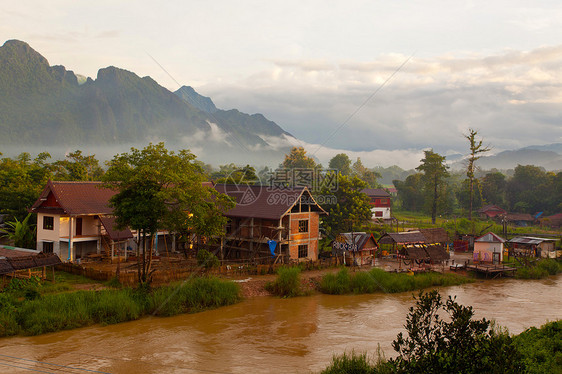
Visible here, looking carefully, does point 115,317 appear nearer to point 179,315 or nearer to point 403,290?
point 179,315

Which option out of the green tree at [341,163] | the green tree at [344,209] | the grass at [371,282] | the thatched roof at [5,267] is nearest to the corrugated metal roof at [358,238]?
the grass at [371,282]

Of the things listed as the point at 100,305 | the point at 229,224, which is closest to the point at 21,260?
the point at 100,305

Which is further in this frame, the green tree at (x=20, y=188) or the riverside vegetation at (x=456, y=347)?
the green tree at (x=20, y=188)

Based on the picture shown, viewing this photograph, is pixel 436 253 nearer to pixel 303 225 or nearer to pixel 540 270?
pixel 540 270

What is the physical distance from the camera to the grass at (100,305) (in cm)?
2008

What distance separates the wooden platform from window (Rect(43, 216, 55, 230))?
34.0m

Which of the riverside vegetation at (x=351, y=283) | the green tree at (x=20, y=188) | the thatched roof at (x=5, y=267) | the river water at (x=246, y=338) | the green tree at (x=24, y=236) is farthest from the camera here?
the green tree at (x=20, y=188)

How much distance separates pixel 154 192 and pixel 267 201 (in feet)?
43.3

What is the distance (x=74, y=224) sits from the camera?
106 feet

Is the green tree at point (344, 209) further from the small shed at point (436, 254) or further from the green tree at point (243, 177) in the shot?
the green tree at point (243, 177)

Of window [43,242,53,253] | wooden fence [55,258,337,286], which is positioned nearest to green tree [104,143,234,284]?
wooden fence [55,258,337,286]

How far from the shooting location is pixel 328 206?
45062 mm

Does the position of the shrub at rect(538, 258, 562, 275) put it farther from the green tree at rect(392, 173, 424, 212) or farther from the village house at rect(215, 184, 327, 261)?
the green tree at rect(392, 173, 424, 212)

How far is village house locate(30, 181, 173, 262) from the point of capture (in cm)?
3175
